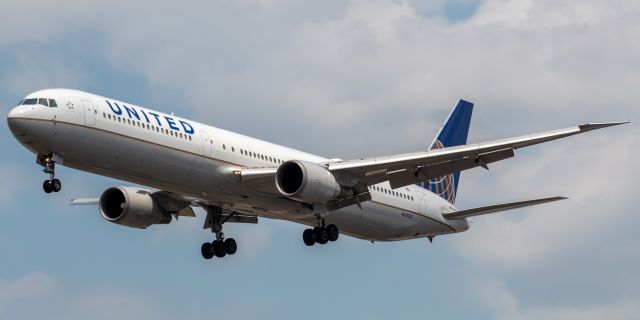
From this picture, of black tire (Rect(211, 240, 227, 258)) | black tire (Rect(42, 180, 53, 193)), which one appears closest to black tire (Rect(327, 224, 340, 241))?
black tire (Rect(211, 240, 227, 258))

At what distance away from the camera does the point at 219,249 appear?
191 ft

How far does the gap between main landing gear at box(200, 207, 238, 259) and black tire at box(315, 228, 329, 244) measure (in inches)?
194

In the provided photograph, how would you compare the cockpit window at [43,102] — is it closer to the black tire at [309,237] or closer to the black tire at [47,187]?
the black tire at [47,187]

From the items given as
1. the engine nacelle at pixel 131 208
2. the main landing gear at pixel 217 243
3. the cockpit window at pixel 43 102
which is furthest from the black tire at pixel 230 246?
the cockpit window at pixel 43 102

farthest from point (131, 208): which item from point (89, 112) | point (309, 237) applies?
point (89, 112)

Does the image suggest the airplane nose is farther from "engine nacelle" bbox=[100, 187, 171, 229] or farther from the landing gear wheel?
the landing gear wheel

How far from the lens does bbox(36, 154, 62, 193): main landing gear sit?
4738 centimetres

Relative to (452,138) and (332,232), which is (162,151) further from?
(452,138)

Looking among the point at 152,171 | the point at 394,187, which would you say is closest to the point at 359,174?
the point at 394,187

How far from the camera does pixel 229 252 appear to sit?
58500 mm

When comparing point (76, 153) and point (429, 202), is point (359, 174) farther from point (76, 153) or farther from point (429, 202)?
point (76, 153)

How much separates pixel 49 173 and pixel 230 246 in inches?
501

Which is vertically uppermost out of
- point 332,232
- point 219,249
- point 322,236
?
point 219,249

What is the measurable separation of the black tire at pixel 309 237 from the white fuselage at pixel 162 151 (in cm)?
59
